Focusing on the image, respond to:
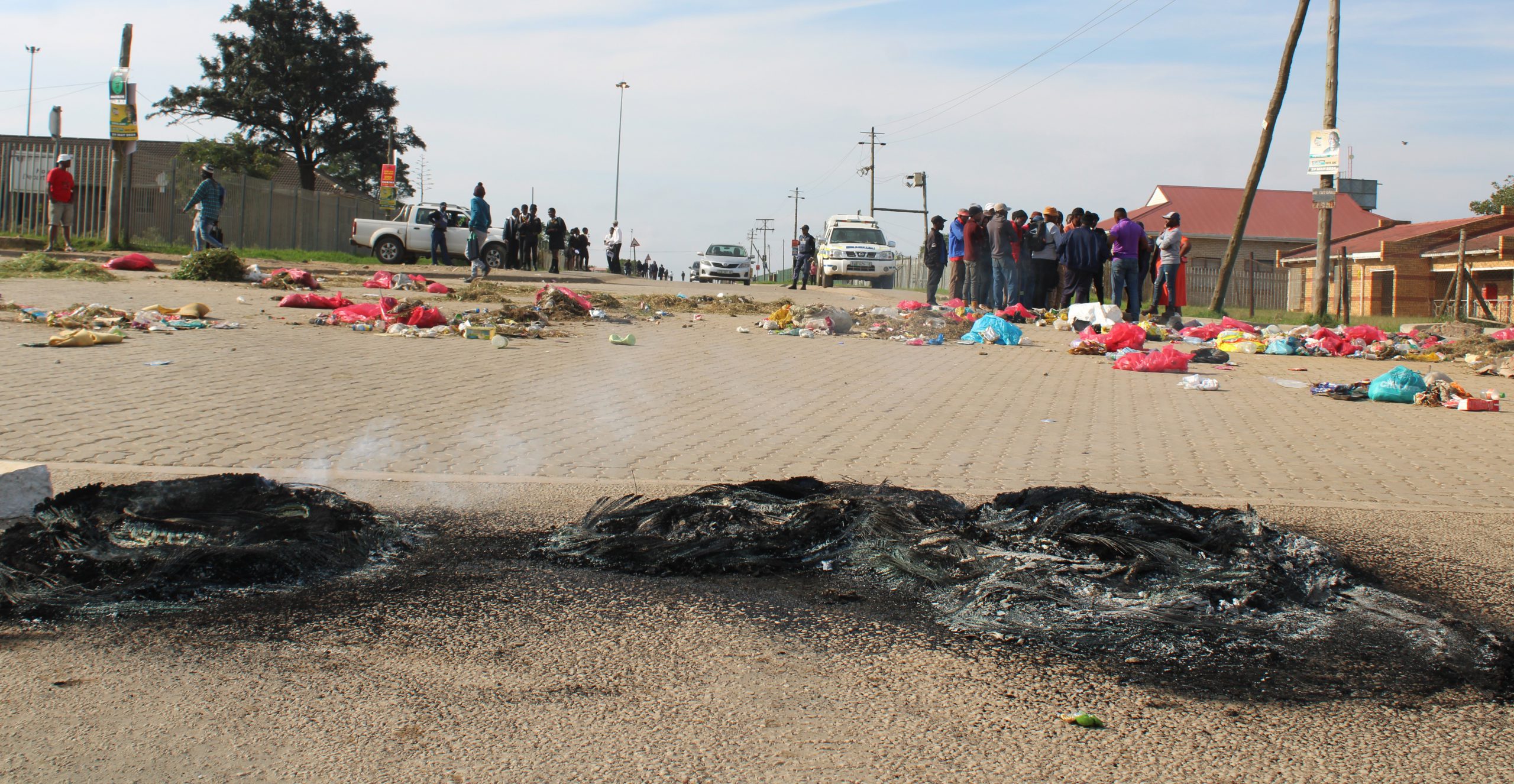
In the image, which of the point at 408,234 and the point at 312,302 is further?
the point at 408,234

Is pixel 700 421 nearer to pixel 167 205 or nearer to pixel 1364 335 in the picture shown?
pixel 1364 335

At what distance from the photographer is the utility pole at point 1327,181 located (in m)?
21.0

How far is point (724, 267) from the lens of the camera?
119 feet

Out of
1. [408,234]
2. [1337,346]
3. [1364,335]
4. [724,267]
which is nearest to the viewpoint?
[1337,346]

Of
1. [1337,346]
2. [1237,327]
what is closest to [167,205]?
[1237,327]

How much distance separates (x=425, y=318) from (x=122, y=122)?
13.0m

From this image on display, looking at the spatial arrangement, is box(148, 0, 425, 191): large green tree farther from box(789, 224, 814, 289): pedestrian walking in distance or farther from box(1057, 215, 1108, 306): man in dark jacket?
box(1057, 215, 1108, 306): man in dark jacket

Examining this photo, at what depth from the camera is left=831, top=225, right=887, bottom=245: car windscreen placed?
104ft

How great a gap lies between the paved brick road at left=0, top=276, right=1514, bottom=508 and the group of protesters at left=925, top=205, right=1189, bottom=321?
16.4ft

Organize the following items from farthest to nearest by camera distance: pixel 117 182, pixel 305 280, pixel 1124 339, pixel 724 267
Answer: pixel 724 267 < pixel 117 182 < pixel 305 280 < pixel 1124 339

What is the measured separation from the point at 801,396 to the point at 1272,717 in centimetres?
694

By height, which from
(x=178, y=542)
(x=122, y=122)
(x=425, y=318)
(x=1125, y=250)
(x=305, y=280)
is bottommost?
(x=178, y=542)

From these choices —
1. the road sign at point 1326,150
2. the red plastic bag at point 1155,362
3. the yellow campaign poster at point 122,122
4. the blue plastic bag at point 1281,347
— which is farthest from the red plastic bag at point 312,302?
the road sign at point 1326,150

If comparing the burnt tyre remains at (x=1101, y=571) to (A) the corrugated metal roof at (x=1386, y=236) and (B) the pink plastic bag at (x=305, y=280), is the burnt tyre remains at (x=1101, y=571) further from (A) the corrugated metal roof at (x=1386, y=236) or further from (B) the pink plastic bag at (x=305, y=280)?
(A) the corrugated metal roof at (x=1386, y=236)
